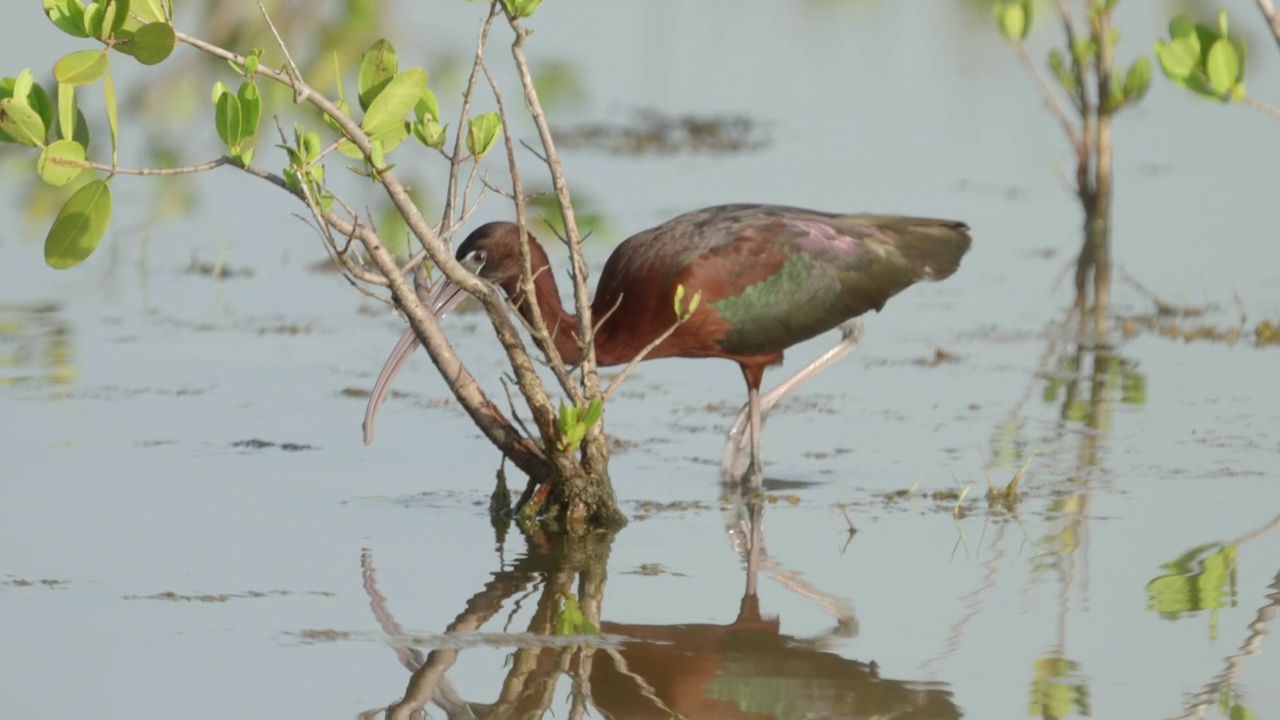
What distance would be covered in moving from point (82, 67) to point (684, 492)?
2.42m

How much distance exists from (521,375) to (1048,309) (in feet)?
13.4

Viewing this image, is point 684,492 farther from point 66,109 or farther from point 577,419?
point 66,109

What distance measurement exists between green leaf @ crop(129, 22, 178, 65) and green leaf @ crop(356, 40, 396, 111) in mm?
507

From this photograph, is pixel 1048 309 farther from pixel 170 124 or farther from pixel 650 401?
pixel 170 124

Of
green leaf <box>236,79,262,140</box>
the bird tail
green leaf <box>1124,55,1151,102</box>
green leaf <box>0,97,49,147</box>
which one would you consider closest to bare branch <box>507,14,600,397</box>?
green leaf <box>236,79,262,140</box>

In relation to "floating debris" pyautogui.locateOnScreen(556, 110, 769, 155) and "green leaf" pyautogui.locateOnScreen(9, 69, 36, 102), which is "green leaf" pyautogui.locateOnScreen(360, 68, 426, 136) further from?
"floating debris" pyautogui.locateOnScreen(556, 110, 769, 155)

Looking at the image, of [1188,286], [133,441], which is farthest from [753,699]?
[1188,286]

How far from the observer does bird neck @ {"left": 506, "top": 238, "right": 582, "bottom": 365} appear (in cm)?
640

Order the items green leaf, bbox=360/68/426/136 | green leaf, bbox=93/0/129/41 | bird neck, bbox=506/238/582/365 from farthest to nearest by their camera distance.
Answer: bird neck, bbox=506/238/582/365 → green leaf, bbox=360/68/426/136 → green leaf, bbox=93/0/129/41

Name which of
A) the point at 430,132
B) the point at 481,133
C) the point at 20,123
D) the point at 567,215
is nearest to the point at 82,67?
the point at 20,123

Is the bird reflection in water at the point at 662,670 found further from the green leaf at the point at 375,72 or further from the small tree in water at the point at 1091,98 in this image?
the small tree in water at the point at 1091,98

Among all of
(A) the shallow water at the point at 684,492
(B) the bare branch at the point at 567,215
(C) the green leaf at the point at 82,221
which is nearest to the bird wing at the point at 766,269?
(A) the shallow water at the point at 684,492

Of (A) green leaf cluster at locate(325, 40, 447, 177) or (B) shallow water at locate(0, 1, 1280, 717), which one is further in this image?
(A) green leaf cluster at locate(325, 40, 447, 177)

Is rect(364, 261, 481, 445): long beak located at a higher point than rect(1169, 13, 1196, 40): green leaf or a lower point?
lower
